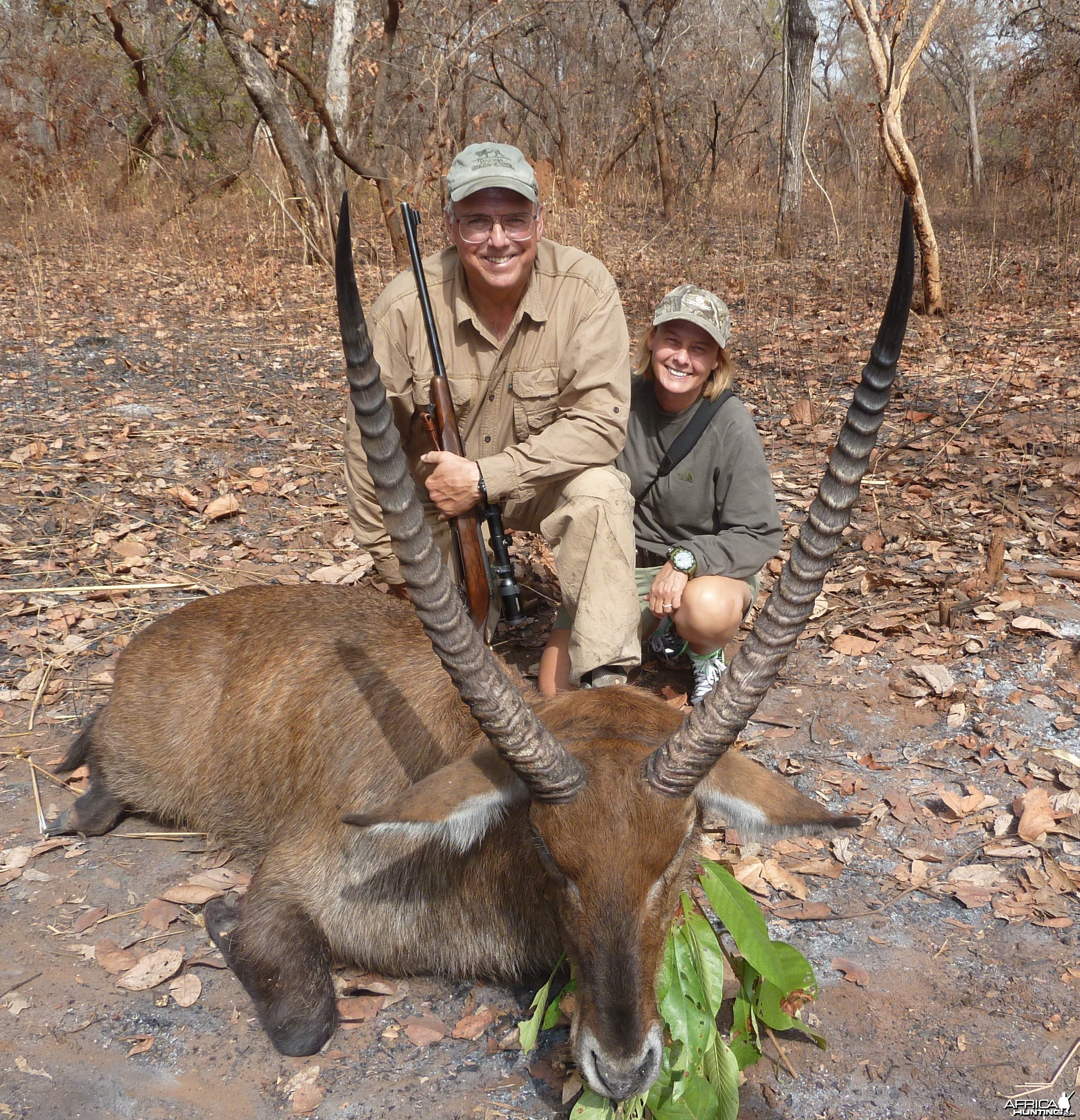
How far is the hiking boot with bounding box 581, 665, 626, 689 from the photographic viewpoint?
4949mm

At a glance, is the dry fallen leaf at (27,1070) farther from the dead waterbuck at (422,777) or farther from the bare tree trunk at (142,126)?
the bare tree trunk at (142,126)

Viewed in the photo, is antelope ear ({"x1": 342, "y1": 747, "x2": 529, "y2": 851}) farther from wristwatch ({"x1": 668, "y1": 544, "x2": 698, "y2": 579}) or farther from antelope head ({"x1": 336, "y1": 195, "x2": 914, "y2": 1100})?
wristwatch ({"x1": 668, "y1": 544, "x2": 698, "y2": 579})

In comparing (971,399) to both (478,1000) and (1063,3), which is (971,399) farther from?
(1063,3)

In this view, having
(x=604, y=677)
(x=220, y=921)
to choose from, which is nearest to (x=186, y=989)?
(x=220, y=921)

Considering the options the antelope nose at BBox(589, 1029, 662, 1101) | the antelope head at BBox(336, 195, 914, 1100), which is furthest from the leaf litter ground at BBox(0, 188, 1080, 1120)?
the antelope head at BBox(336, 195, 914, 1100)

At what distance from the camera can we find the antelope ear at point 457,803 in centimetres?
313

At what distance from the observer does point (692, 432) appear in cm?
524

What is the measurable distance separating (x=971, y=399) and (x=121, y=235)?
14.4 m

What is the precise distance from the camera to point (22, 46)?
2397 cm

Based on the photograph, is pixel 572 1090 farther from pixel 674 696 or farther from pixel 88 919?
pixel 674 696

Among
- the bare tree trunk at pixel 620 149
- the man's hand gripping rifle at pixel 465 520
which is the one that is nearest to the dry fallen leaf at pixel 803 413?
the man's hand gripping rifle at pixel 465 520

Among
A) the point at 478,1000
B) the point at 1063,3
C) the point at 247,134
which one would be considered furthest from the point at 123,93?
the point at 478,1000

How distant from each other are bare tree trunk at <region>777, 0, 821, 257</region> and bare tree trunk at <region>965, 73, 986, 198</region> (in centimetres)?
764

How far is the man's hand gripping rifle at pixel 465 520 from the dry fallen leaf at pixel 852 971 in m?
2.20
